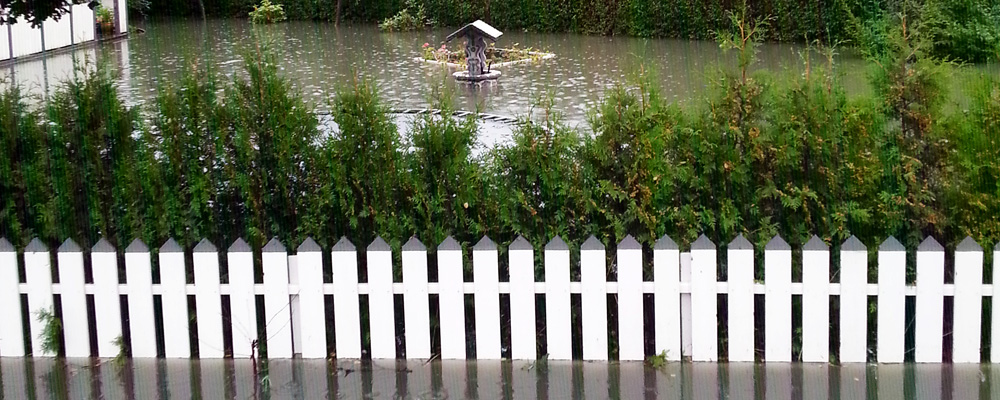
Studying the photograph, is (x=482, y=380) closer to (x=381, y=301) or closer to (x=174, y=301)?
(x=381, y=301)

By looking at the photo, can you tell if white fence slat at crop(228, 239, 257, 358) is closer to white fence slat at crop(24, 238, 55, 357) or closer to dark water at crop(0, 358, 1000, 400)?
dark water at crop(0, 358, 1000, 400)

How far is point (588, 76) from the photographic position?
18219mm

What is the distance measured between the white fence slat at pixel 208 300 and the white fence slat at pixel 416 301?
0.80 m

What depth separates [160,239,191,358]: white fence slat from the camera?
4.36 metres

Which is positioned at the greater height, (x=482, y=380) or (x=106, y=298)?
(x=106, y=298)

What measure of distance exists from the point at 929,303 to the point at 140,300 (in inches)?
129

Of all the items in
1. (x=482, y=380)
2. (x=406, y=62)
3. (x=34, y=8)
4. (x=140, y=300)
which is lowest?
(x=482, y=380)

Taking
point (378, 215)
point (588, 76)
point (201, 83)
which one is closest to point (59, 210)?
point (201, 83)

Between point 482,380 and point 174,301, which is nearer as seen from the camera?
point 482,380

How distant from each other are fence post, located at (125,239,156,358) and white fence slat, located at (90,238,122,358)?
53 millimetres

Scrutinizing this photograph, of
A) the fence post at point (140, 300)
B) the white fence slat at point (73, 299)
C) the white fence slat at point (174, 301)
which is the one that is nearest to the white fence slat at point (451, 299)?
the white fence slat at point (174, 301)

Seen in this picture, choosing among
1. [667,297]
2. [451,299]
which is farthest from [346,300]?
[667,297]

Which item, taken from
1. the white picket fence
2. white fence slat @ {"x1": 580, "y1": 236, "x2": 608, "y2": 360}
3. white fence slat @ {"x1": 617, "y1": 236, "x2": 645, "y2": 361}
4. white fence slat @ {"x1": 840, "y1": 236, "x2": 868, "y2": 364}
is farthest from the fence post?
white fence slat @ {"x1": 840, "y1": 236, "x2": 868, "y2": 364}

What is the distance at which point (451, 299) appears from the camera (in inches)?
172
